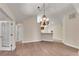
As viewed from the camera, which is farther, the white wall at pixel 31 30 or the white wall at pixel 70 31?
the white wall at pixel 31 30

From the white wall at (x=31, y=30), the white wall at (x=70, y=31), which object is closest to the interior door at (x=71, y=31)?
the white wall at (x=70, y=31)

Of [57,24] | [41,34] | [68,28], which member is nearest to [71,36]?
[68,28]

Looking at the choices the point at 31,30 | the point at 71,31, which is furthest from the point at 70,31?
the point at 31,30

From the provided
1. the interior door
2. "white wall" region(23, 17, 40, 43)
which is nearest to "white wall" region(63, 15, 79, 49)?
the interior door

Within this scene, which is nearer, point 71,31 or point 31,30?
point 71,31

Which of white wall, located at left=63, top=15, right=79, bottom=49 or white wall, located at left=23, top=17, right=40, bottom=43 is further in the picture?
white wall, located at left=23, top=17, right=40, bottom=43

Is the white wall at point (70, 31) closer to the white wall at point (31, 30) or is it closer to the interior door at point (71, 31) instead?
the interior door at point (71, 31)

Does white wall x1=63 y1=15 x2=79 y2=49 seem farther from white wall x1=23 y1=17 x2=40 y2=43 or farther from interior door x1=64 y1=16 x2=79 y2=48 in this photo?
white wall x1=23 y1=17 x2=40 y2=43

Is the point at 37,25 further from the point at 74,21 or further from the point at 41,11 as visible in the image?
the point at 74,21

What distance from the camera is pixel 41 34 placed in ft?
10.6

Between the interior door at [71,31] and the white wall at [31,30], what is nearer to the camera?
the interior door at [71,31]

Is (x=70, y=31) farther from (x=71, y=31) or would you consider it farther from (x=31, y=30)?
(x=31, y=30)

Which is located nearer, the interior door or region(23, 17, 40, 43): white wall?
the interior door

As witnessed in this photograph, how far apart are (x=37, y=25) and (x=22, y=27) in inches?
15.6
